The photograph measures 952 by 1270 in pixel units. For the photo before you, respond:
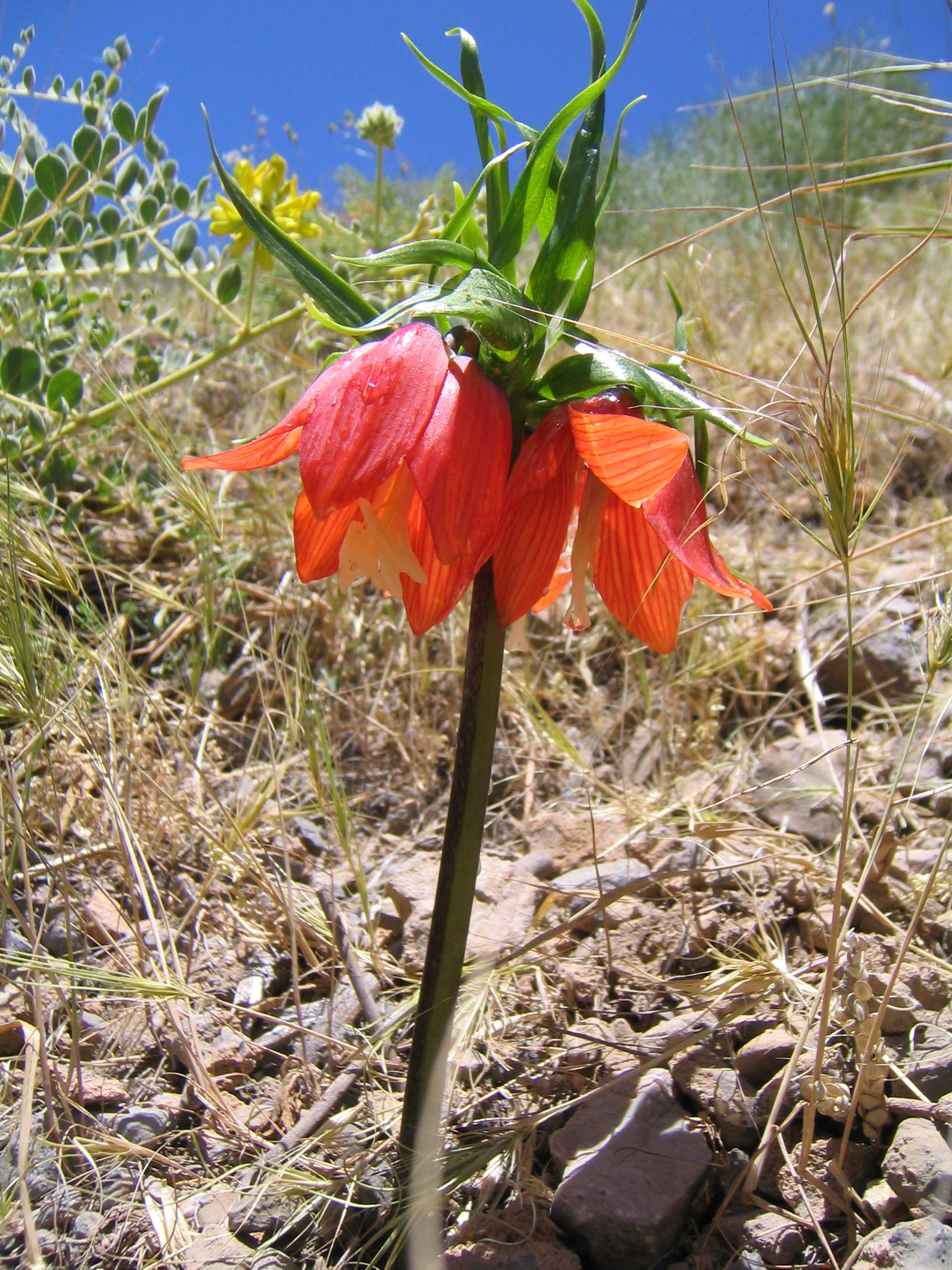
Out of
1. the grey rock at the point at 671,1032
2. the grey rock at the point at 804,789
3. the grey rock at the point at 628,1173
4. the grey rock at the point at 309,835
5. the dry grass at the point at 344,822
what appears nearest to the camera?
the grey rock at the point at 628,1173

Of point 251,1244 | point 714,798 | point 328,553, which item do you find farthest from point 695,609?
point 251,1244

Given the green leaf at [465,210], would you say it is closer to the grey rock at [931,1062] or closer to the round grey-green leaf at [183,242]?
the grey rock at [931,1062]

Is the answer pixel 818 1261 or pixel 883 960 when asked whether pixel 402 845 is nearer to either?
pixel 883 960

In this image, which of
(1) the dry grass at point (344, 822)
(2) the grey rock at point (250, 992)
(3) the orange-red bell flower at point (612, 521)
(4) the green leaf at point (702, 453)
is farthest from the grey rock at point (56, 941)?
(4) the green leaf at point (702, 453)

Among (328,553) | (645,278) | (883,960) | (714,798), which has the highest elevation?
(645,278)

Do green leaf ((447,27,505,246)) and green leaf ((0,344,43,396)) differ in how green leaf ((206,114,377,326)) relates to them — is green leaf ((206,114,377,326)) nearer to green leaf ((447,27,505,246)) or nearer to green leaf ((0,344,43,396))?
green leaf ((447,27,505,246))

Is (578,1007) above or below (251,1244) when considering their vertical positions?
above
